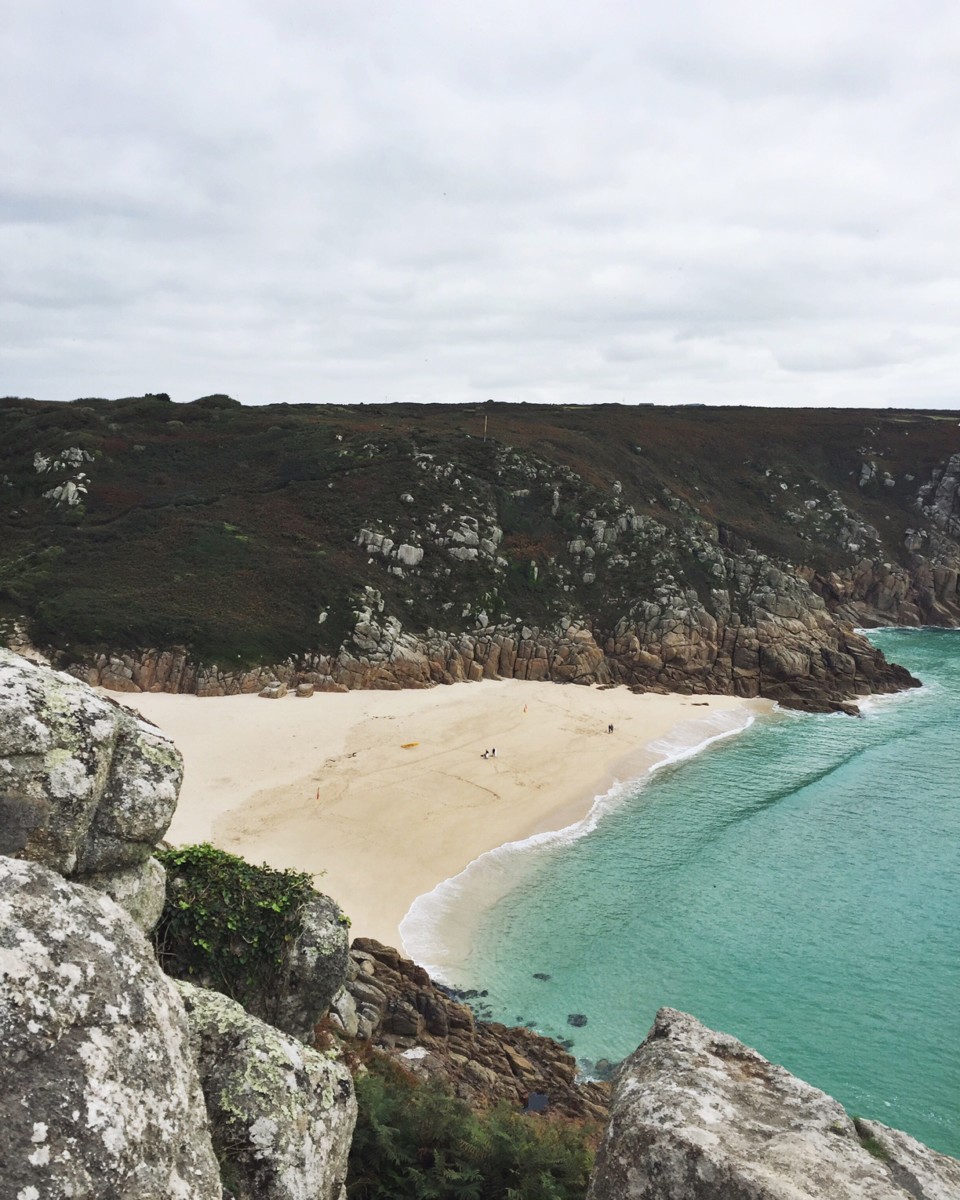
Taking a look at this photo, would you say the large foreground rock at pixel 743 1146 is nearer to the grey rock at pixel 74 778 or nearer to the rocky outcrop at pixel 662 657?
the grey rock at pixel 74 778

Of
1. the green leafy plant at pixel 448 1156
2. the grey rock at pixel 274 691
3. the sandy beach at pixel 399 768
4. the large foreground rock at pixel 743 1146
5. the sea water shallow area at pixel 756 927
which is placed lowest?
the sea water shallow area at pixel 756 927

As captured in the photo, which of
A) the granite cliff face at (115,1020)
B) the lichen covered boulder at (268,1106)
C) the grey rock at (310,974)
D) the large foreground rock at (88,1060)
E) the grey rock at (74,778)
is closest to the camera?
the large foreground rock at (88,1060)

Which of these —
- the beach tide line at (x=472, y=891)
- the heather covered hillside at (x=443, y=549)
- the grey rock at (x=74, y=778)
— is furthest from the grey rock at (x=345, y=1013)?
the heather covered hillside at (x=443, y=549)

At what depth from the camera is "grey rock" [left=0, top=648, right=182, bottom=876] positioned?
7.49 meters

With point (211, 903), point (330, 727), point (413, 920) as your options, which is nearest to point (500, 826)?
point (413, 920)

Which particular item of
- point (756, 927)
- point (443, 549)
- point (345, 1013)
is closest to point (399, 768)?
point (756, 927)

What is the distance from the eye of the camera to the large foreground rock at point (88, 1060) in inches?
181

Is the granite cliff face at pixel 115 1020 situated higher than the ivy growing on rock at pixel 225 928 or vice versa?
the granite cliff face at pixel 115 1020

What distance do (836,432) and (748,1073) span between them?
107 meters

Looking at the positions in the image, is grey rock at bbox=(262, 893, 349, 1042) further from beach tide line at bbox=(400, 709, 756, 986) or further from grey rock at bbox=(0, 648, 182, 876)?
beach tide line at bbox=(400, 709, 756, 986)

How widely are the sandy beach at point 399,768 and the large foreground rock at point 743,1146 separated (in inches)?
580

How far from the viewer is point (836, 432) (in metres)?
101

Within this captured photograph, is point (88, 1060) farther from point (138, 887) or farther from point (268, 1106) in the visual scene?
point (138, 887)

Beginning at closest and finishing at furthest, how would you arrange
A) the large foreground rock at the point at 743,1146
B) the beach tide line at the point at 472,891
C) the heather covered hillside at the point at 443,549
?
the large foreground rock at the point at 743,1146
the beach tide line at the point at 472,891
the heather covered hillside at the point at 443,549
